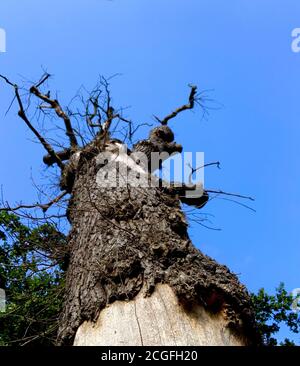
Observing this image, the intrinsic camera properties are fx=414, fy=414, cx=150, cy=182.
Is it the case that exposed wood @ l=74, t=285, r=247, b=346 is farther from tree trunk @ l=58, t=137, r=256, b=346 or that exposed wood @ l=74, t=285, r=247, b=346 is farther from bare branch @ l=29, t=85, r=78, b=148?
bare branch @ l=29, t=85, r=78, b=148

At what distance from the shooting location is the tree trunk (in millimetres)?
1852

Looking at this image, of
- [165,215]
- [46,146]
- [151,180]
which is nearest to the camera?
[165,215]

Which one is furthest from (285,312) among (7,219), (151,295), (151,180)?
(151,295)

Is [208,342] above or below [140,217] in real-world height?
below

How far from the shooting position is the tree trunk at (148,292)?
6.07 feet

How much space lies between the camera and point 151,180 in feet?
11.2

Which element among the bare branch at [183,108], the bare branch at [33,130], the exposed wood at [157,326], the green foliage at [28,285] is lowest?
the exposed wood at [157,326]

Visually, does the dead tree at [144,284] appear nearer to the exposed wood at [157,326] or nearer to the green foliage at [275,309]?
the exposed wood at [157,326]

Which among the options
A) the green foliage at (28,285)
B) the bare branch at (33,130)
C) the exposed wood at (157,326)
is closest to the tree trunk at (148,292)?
the exposed wood at (157,326)

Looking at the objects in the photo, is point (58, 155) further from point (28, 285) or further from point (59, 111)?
point (28, 285)
